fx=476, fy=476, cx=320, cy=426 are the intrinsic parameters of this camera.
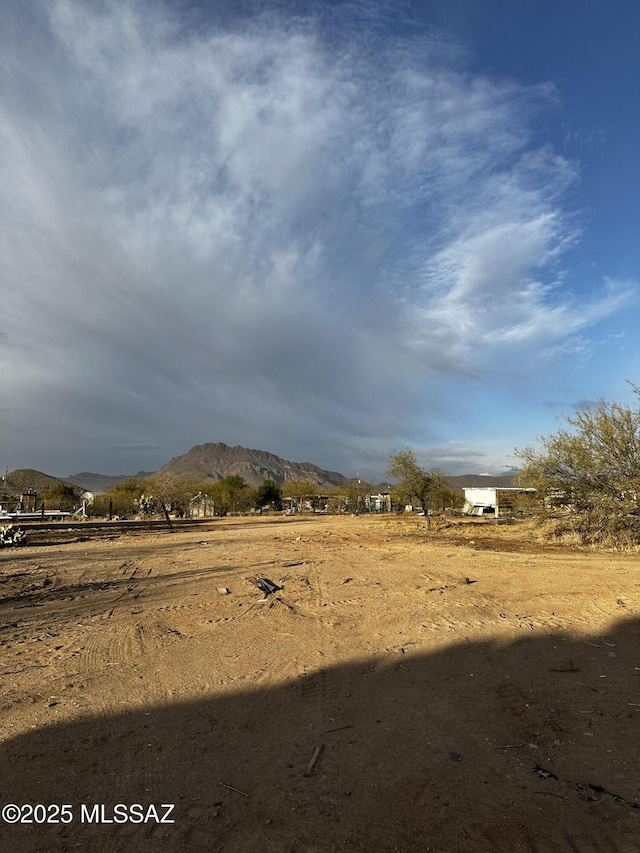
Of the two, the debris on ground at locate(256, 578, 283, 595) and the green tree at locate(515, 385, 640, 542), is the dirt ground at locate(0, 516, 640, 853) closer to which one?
the debris on ground at locate(256, 578, 283, 595)

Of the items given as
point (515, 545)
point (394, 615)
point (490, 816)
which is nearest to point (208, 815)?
point (490, 816)

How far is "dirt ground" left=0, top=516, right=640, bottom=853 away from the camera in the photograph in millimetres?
3371

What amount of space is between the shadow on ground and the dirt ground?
0.02 meters

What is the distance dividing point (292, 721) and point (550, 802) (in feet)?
7.98

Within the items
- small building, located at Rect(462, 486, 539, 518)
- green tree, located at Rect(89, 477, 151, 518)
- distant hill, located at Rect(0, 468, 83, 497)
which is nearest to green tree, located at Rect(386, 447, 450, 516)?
small building, located at Rect(462, 486, 539, 518)

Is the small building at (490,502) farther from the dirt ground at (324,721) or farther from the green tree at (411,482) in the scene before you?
the dirt ground at (324,721)

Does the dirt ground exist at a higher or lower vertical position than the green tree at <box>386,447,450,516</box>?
lower

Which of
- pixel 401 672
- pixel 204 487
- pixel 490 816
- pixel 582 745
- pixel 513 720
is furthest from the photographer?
pixel 204 487

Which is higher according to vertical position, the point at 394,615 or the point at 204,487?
the point at 204,487

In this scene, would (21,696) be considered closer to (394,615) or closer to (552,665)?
(394,615)

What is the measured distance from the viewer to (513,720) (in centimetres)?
490

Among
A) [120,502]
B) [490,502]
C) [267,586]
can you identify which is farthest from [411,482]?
[120,502]

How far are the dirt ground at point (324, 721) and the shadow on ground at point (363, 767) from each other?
18mm

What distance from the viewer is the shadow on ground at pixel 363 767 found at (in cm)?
327
